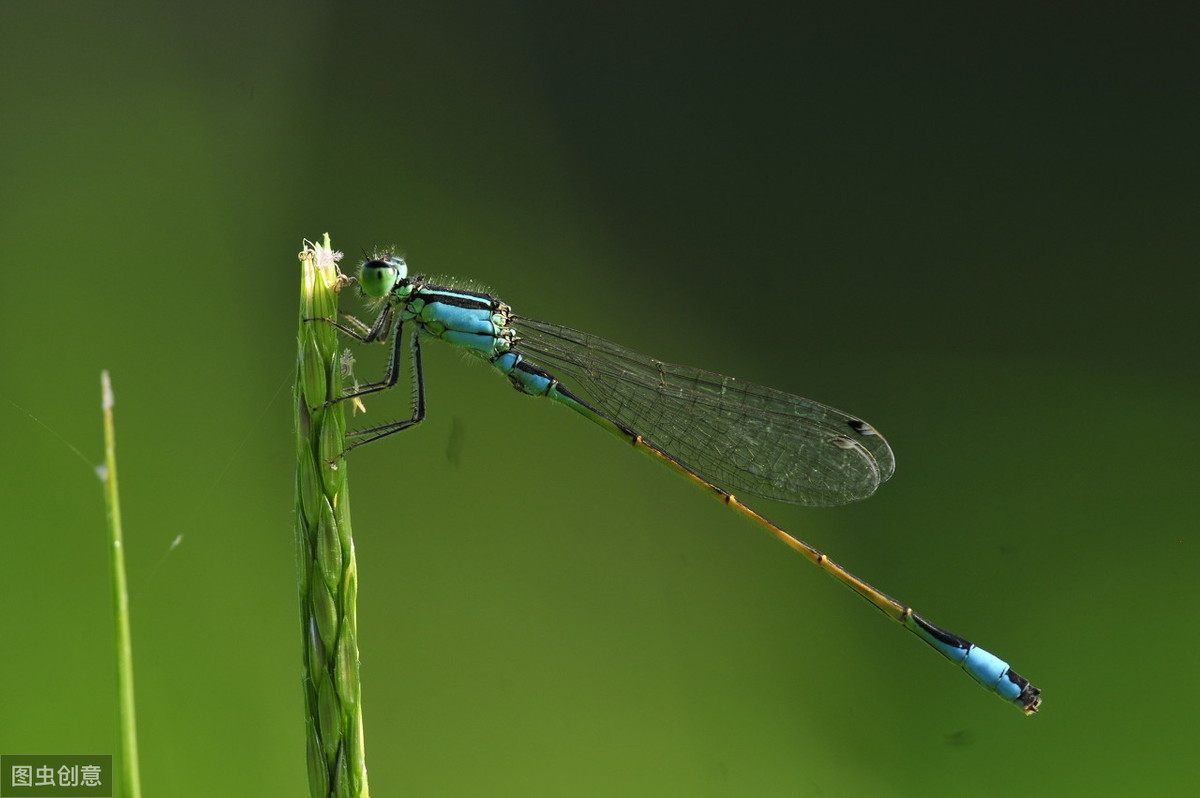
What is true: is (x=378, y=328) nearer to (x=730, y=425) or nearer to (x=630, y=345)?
(x=730, y=425)

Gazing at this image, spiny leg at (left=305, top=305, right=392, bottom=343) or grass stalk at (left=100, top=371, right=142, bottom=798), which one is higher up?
spiny leg at (left=305, top=305, right=392, bottom=343)

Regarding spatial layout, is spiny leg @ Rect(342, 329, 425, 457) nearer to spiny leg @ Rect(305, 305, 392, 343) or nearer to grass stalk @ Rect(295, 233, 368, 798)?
spiny leg @ Rect(305, 305, 392, 343)

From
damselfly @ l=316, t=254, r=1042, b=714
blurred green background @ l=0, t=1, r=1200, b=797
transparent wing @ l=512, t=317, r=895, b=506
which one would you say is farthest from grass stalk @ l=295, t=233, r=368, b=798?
blurred green background @ l=0, t=1, r=1200, b=797

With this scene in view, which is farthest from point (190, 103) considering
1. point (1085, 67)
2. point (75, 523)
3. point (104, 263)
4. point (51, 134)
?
point (1085, 67)

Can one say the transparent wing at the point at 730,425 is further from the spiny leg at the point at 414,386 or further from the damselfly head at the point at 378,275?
the damselfly head at the point at 378,275

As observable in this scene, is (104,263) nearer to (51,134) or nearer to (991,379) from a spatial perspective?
(51,134)

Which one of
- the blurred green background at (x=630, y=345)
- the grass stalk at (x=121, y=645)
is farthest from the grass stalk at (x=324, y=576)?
the blurred green background at (x=630, y=345)
